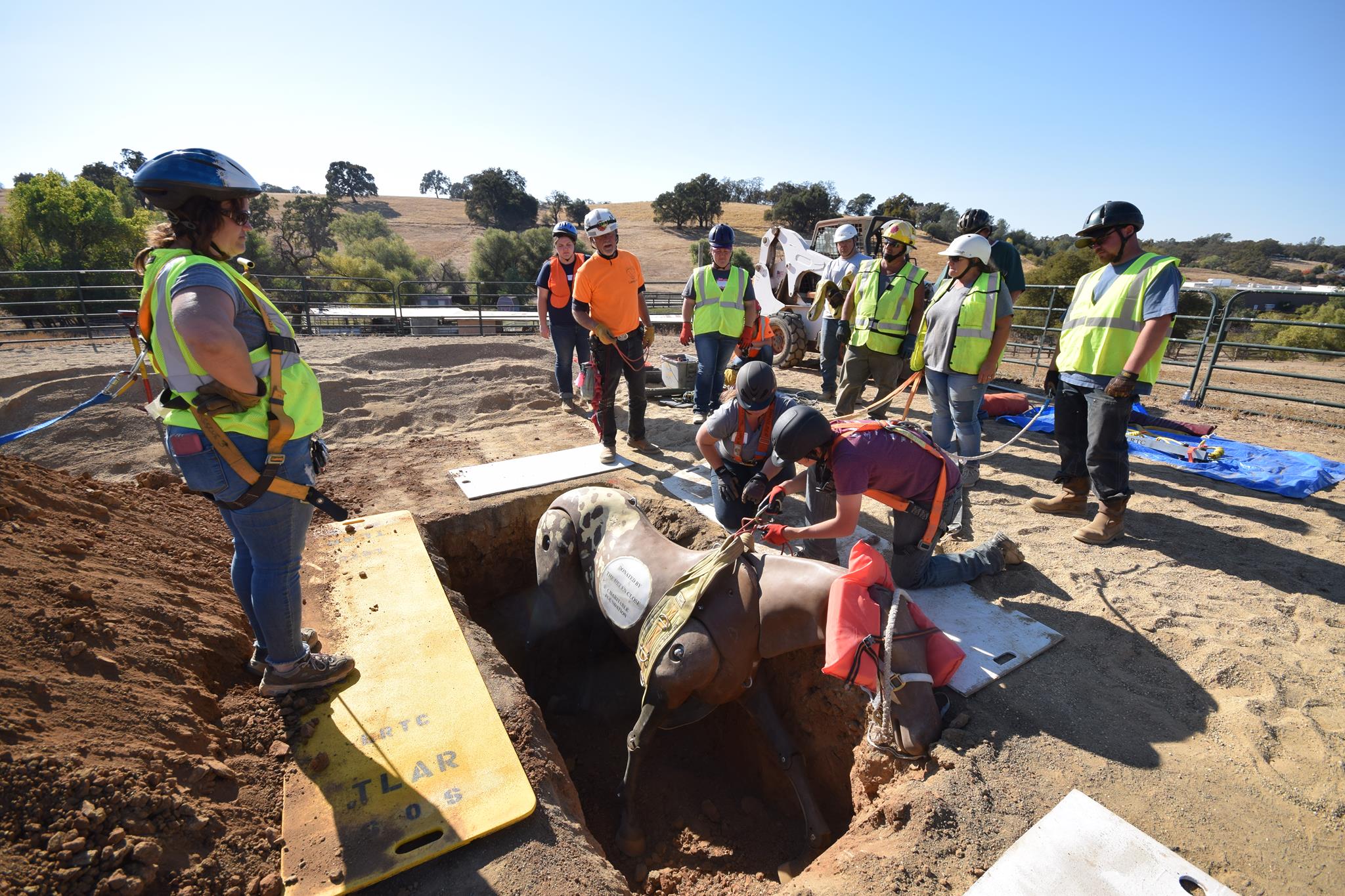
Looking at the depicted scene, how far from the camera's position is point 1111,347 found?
3.60 metres

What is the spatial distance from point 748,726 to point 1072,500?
2.71 meters

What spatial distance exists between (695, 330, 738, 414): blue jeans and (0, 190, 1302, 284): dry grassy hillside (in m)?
28.6

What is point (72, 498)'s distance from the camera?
301 centimetres

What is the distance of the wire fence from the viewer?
7.78 m

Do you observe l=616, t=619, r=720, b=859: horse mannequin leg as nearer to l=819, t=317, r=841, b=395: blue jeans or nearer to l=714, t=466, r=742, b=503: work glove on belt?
l=714, t=466, r=742, b=503: work glove on belt

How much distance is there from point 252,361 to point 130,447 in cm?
479

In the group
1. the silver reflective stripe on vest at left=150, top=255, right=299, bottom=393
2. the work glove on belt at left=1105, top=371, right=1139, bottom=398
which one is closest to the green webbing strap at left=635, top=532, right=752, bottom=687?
the silver reflective stripe on vest at left=150, top=255, right=299, bottom=393

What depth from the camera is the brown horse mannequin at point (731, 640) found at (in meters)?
2.28

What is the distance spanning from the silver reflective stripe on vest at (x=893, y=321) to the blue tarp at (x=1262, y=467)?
1.41 metres

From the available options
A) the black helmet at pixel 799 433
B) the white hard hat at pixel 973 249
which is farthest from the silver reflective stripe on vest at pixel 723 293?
the black helmet at pixel 799 433

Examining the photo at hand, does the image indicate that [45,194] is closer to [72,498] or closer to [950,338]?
[72,498]

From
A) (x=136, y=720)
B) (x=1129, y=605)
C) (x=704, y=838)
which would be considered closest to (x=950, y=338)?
(x=1129, y=605)

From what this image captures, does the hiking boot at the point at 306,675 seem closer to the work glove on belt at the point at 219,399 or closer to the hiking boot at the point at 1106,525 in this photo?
the work glove on belt at the point at 219,399

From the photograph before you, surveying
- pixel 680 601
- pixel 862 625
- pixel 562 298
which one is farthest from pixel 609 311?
pixel 862 625
